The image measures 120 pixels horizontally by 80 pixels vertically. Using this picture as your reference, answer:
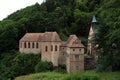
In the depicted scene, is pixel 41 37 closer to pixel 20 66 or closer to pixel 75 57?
pixel 20 66

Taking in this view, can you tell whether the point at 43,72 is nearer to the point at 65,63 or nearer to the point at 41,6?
the point at 65,63

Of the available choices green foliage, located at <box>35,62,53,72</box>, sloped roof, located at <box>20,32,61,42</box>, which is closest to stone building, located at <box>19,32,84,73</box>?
sloped roof, located at <box>20,32,61,42</box>

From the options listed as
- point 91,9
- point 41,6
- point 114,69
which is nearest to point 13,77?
point 114,69

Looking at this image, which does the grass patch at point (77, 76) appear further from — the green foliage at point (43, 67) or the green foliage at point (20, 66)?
the green foliage at point (20, 66)

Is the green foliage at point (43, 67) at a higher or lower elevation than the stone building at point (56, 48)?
lower

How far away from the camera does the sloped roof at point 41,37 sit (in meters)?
82.2

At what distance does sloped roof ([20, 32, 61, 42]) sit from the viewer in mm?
82250

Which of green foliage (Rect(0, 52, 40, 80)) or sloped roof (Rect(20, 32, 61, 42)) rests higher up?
sloped roof (Rect(20, 32, 61, 42))

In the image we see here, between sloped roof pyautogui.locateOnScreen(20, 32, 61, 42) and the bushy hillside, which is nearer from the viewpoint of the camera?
the bushy hillside

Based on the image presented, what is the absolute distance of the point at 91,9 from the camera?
112 meters

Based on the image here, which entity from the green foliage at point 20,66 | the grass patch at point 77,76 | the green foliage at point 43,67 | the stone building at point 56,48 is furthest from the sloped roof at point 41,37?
the grass patch at point 77,76

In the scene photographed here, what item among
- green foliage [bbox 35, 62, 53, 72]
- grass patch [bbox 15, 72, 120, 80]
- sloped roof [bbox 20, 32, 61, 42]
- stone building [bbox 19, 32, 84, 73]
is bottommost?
grass patch [bbox 15, 72, 120, 80]

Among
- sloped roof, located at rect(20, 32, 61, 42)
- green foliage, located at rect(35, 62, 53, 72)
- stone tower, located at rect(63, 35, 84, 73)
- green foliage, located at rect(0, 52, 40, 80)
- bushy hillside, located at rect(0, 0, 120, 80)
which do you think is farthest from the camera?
green foliage, located at rect(0, 52, 40, 80)

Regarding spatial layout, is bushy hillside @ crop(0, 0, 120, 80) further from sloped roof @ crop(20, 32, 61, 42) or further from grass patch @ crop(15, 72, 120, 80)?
sloped roof @ crop(20, 32, 61, 42)
